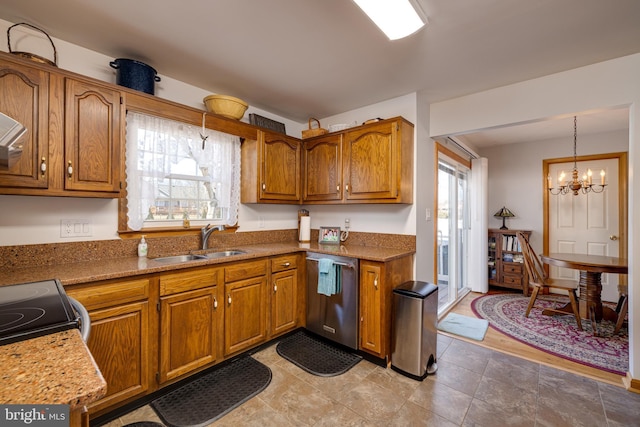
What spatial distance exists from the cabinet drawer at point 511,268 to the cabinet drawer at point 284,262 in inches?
150

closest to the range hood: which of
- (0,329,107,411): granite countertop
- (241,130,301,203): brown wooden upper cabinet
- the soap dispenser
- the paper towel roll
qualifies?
(0,329,107,411): granite countertop

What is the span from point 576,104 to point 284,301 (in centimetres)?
304

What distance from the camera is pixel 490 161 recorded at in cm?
511

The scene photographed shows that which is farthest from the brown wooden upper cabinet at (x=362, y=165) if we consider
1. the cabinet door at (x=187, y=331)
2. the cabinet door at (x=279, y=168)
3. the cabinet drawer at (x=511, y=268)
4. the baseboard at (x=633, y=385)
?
the cabinet drawer at (x=511, y=268)

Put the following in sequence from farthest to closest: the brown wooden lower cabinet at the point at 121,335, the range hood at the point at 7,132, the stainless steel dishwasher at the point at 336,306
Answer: the stainless steel dishwasher at the point at 336,306
the brown wooden lower cabinet at the point at 121,335
the range hood at the point at 7,132

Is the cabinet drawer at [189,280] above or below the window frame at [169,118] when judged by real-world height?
below

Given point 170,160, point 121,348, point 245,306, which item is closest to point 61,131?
point 170,160

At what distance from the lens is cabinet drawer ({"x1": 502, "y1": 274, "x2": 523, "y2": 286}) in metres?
4.52

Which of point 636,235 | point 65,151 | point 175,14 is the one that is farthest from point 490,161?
point 65,151

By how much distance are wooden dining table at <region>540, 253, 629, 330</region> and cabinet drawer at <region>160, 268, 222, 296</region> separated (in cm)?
348

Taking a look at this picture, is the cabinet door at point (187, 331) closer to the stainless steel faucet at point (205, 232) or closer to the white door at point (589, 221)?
the stainless steel faucet at point (205, 232)

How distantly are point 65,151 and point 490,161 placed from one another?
584cm

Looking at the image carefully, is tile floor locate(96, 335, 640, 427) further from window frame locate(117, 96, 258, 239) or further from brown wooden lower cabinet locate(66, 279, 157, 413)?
window frame locate(117, 96, 258, 239)

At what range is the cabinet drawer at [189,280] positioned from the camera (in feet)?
6.29
